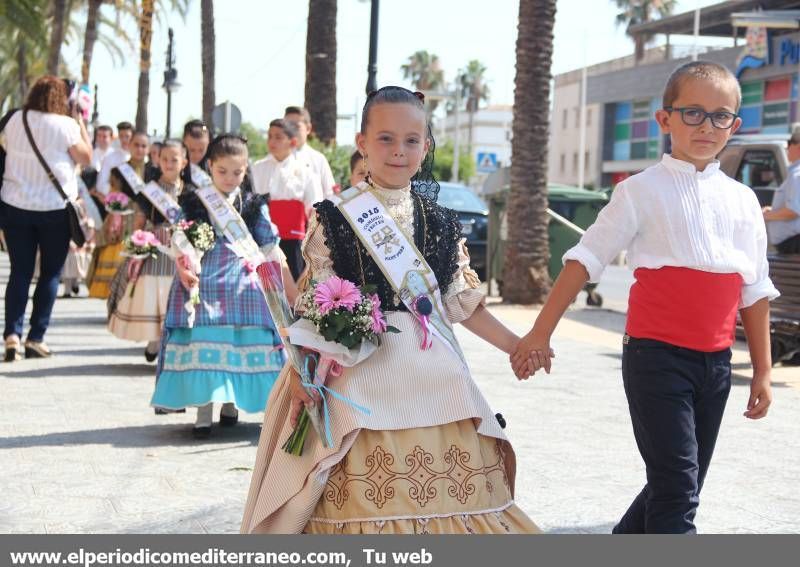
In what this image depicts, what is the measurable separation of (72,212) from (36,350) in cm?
107

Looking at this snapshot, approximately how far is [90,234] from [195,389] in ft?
11.8

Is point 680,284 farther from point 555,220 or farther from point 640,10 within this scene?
point 640,10

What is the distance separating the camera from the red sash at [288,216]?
35.5ft

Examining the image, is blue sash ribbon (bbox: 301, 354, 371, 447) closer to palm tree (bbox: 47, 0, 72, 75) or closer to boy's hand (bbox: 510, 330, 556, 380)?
boy's hand (bbox: 510, 330, 556, 380)

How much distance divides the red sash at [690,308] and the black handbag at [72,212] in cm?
668

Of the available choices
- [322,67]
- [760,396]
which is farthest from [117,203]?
[760,396]

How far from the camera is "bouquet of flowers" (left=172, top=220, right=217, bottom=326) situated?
24.1 ft

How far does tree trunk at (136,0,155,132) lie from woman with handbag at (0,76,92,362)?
15366 millimetres

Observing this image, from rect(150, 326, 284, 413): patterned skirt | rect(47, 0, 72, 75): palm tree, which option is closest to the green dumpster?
rect(150, 326, 284, 413): patterned skirt

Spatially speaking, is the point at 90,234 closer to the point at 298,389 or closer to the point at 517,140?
the point at 298,389

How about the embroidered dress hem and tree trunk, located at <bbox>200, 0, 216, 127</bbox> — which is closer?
the embroidered dress hem

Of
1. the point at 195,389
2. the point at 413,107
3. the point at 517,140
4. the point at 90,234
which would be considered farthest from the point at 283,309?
the point at 517,140

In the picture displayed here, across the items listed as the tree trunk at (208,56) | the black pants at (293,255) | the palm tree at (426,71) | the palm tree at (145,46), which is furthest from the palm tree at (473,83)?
the black pants at (293,255)

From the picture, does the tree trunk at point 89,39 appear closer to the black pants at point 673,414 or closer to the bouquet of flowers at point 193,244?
the bouquet of flowers at point 193,244
